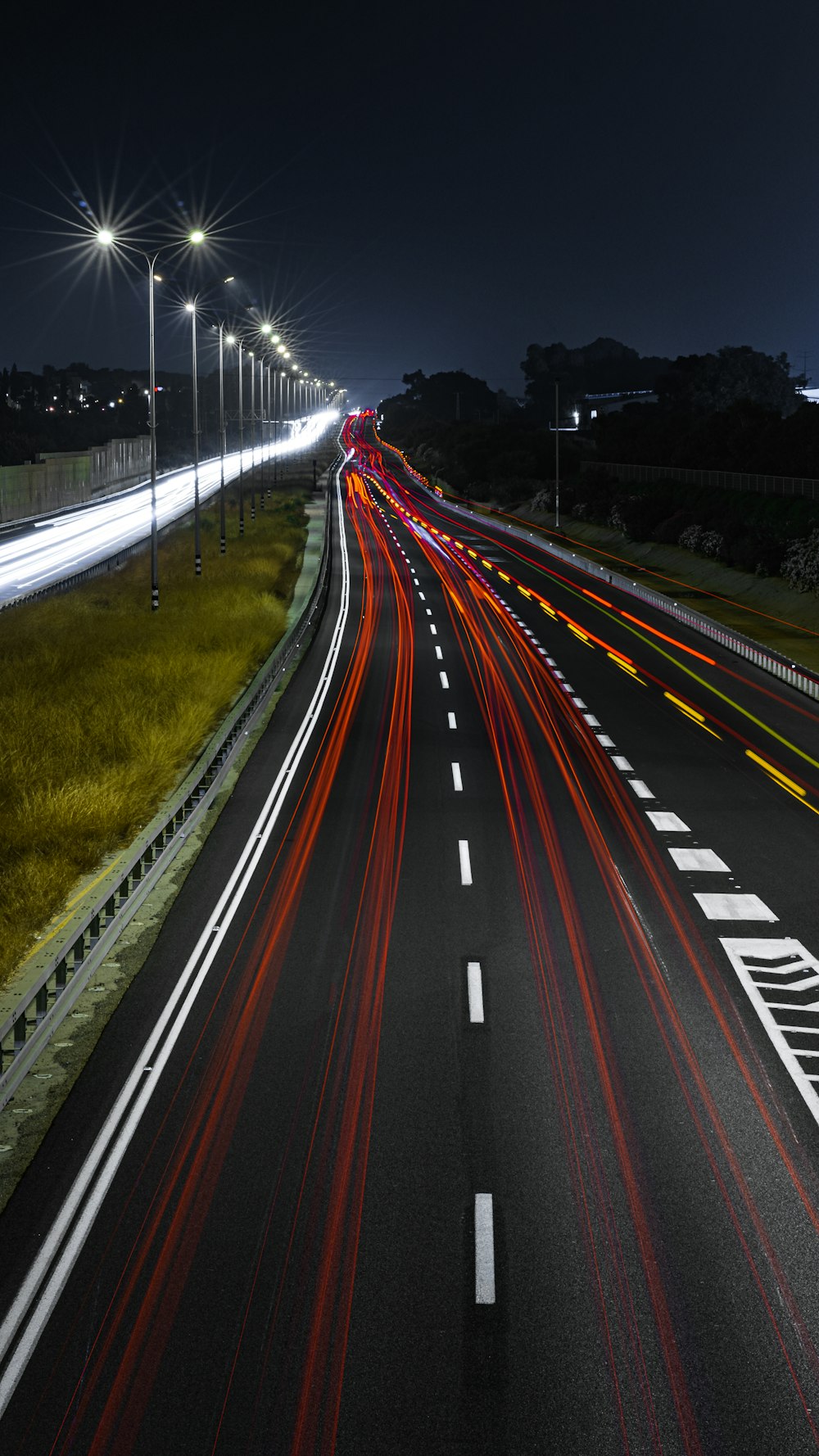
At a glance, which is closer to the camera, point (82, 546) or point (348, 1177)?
point (348, 1177)

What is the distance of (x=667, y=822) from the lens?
21188 millimetres

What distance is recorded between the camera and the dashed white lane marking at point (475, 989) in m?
13.4

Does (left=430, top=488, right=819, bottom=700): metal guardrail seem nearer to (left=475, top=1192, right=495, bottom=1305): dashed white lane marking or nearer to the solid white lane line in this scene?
the solid white lane line

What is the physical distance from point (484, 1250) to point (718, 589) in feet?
187

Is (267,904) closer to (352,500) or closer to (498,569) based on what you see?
(498,569)

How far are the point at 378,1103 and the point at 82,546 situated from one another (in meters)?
63.0

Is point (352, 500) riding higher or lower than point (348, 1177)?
higher

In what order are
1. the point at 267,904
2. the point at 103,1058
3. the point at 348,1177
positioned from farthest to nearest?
the point at 267,904, the point at 103,1058, the point at 348,1177

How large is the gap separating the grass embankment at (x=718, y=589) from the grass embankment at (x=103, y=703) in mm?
16995

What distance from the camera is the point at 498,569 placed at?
216 ft

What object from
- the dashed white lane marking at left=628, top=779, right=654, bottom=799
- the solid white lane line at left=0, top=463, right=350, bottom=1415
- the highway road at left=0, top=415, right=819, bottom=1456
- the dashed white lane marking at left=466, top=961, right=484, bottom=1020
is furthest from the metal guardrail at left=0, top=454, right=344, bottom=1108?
the dashed white lane marking at left=628, top=779, right=654, bottom=799

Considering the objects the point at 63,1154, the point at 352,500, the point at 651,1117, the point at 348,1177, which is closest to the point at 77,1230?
the point at 63,1154

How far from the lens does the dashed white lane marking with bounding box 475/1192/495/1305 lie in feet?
28.3

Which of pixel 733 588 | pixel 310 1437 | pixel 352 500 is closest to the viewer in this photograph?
pixel 310 1437
